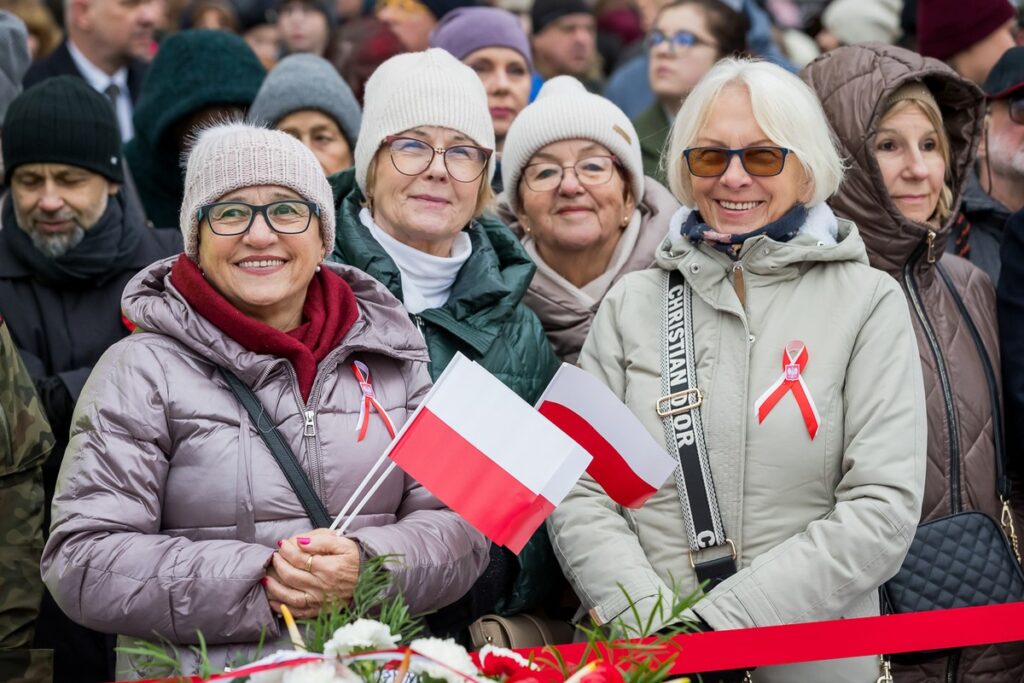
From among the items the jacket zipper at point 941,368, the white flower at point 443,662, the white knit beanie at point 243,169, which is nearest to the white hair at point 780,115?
the jacket zipper at point 941,368

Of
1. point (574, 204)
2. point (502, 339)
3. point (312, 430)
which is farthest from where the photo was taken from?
point (574, 204)

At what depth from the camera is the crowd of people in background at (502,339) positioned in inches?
148

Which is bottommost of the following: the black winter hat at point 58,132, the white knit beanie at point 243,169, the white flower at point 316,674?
the white flower at point 316,674

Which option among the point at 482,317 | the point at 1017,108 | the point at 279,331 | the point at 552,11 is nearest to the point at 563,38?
the point at 552,11

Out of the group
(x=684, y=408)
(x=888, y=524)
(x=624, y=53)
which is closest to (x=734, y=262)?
(x=684, y=408)

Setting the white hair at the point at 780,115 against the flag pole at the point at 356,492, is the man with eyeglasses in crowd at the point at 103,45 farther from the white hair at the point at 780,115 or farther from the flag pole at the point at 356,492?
the flag pole at the point at 356,492

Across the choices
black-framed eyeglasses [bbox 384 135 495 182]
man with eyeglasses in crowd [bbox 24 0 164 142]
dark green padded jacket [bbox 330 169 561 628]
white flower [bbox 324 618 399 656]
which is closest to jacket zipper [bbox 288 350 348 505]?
dark green padded jacket [bbox 330 169 561 628]

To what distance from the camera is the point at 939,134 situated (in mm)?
5227

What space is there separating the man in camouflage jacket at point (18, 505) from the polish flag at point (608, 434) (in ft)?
5.16

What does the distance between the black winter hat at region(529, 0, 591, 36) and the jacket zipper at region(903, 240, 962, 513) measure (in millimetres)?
5282

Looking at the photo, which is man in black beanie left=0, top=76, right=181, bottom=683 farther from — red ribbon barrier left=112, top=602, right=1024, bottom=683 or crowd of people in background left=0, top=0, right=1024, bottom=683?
red ribbon barrier left=112, top=602, right=1024, bottom=683

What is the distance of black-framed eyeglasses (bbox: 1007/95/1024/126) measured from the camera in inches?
234

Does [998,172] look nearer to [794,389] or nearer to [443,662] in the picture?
[794,389]

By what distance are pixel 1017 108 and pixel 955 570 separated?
236 centimetres
